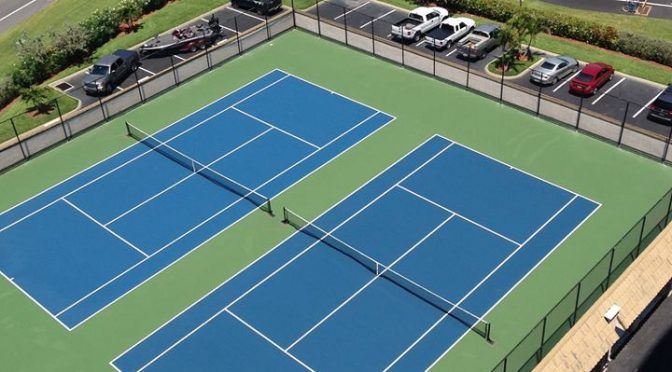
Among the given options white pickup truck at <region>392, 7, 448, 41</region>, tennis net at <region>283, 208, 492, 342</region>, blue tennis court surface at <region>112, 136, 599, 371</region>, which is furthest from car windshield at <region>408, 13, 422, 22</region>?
tennis net at <region>283, 208, 492, 342</region>

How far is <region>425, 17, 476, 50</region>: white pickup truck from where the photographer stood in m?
51.2

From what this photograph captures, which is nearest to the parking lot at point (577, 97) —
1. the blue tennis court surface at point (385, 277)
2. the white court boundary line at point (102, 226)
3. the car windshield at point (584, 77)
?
the car windshield at point (584, 77)

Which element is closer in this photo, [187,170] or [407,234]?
[407,234]

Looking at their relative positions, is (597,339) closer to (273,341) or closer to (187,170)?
(273,341)

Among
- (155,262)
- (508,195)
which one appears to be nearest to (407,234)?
(508,195)

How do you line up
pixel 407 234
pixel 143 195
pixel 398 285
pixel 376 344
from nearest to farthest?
pixel 376 344 < pixel 398 285 < pixel 407 234 < pixel 143 195

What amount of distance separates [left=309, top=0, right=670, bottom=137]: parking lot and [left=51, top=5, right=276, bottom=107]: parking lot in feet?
16.6

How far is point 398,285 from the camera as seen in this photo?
3209cm

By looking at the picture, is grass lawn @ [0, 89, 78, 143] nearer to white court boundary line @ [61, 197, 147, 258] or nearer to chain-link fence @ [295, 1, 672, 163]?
white court boundary line @ [61, 197, 147, 258]

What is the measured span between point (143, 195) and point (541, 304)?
1956 cm

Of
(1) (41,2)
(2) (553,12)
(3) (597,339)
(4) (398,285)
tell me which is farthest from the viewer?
(1) (41,2)

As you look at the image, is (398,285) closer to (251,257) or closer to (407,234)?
(407,234)

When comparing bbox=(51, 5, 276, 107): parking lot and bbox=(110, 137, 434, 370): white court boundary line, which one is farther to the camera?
bbox=(51, 5, 276, 107): parking lot

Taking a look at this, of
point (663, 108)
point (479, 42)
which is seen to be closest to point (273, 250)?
point (479, 42)
